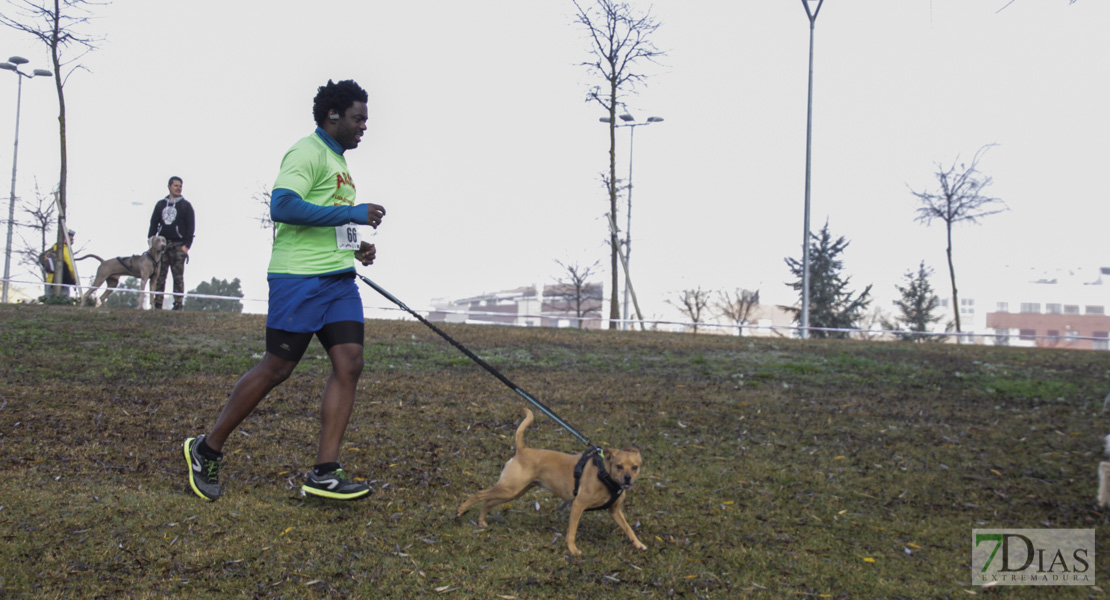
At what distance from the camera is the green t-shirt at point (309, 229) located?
13.6ft

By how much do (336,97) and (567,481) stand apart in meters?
2.47

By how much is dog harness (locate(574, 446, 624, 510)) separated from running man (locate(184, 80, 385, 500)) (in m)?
1.16

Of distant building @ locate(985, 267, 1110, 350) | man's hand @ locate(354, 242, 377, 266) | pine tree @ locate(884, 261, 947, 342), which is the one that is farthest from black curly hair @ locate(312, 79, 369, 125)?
distant building @ locate(985, 267, 1110, 350)

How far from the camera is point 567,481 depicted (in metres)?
4.26

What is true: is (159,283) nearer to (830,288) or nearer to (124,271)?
(124,271)

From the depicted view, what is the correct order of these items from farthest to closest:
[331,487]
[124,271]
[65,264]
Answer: [65,264] < [124,271] < [331,487]

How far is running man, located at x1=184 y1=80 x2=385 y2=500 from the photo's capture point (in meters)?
4.12

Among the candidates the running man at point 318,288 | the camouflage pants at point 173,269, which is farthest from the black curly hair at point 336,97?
the camouflage pants at point 173,269

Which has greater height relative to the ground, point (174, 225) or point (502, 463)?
point (174, 225)

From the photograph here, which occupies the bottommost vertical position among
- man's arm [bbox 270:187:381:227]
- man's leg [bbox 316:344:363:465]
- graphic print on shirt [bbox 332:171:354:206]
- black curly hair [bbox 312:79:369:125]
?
man's leg [bbox 316:344:363:465]

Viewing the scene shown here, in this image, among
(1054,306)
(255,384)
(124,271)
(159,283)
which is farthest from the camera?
(1054,306)

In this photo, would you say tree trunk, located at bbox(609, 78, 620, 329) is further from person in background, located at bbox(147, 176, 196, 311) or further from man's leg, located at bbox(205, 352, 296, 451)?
man's leg, located at bbox(205, 352, 296, 451)

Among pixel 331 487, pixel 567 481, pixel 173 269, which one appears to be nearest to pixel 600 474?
pixel 567 481

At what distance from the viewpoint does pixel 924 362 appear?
449 inches
